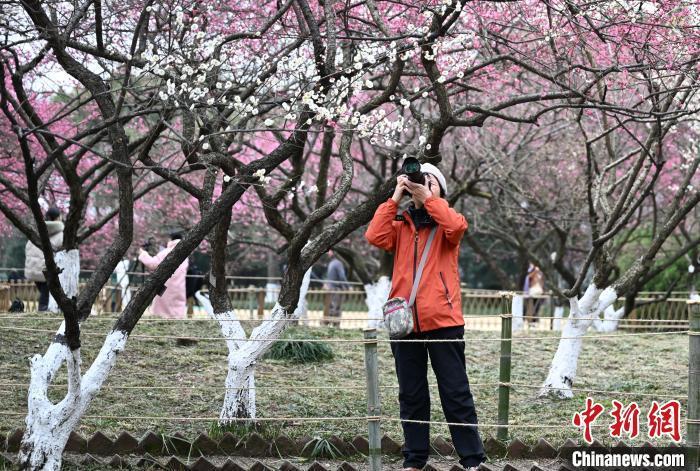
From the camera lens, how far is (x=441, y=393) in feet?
17.5

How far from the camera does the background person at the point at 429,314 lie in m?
5.23

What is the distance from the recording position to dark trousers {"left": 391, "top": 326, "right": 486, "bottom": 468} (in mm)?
5250

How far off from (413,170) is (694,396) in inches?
78.5

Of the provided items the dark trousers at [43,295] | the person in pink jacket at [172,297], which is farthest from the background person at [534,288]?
the dark trousers at [43,295]

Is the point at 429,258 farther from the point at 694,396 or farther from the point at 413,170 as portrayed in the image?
the point at 694,396

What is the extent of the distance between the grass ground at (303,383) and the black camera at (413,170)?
1117 millimetres

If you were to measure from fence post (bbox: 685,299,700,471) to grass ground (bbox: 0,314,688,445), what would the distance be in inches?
47.5

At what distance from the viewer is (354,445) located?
245 inches

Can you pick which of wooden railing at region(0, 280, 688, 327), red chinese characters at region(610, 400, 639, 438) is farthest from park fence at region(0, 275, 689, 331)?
red chinese characters at region(610, 400, 639, 438)

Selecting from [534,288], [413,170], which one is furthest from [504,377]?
[534,288]

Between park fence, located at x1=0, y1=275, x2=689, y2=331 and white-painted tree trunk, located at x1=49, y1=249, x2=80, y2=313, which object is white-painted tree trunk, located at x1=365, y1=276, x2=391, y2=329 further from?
white-painted tree trunk, located at x1=49, y1=249, x2=80, y2=313

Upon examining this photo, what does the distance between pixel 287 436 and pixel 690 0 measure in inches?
185

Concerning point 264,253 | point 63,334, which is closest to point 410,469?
point 63,334

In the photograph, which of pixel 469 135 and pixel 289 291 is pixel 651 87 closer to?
pixel 289 291
